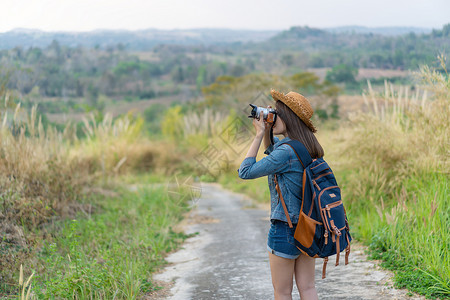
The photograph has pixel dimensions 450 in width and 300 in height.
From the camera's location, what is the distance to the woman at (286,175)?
2740mm

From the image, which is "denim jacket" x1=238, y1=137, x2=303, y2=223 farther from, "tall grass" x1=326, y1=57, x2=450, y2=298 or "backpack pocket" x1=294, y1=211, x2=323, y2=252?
"tall grass" x1=326, y1=57, x2=450, y2=298

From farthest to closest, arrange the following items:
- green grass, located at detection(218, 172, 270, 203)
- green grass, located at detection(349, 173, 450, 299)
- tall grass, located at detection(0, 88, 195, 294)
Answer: green grass, located at detection(218, 172, 270, 203), tall grass, located at detection(0, 88, 195, 294), green grass, located at detection(349, 173, 450, 299)

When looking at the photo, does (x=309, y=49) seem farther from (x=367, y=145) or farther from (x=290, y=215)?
(x=290, y=215)

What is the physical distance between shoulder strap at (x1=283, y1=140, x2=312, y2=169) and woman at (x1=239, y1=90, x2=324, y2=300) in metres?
0.02

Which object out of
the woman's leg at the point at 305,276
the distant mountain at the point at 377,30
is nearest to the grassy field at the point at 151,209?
the woman's leg at the point at 305,276

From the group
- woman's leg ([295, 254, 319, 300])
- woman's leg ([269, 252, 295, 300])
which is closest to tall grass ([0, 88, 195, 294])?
woman's leg ([269, 252, 295, 300])

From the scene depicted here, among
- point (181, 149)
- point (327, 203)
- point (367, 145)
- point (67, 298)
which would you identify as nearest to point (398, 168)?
point (367, 145)

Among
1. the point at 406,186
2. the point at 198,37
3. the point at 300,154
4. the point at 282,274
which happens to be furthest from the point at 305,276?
the point at 198,37

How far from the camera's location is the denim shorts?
2.74 metres

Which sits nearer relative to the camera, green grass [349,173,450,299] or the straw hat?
the straw hat

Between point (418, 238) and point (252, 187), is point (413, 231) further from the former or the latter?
point (252, 187)

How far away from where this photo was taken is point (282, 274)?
282cm

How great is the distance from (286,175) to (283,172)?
0.03m

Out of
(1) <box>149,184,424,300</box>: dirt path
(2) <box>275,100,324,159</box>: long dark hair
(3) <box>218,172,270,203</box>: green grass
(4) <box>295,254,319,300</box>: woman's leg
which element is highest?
(2) <box>275,100,324,159</box>: long dark hair
